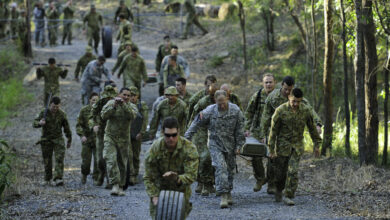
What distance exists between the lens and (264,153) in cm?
1019

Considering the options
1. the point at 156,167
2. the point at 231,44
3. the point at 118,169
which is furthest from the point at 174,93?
the point at 231,44

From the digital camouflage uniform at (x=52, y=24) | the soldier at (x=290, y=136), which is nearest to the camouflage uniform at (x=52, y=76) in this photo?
the soldier at (x=290, y=136)

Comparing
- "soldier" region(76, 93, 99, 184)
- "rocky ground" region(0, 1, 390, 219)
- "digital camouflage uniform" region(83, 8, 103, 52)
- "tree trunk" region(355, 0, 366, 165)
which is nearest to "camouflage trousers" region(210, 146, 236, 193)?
"rocky ground" region(0, 1, 390, 219)

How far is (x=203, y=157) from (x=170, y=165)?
354 cm

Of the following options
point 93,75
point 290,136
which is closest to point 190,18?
point 93,75

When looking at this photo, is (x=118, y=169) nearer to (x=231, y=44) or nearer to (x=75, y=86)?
(x=75, y=86)

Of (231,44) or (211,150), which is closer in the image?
(211,150)

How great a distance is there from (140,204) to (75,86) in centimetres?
1436

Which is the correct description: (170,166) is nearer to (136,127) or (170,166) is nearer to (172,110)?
(172,110)

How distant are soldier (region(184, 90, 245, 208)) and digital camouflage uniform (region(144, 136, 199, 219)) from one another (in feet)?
7.56

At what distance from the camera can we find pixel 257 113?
11.0 m

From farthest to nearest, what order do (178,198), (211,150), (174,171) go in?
1. (211,150)
2. (174,171)
3. (178,198)

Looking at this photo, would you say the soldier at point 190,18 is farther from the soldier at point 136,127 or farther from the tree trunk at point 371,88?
the soldier at point 136,127

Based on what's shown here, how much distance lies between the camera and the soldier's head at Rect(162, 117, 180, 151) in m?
6.82
